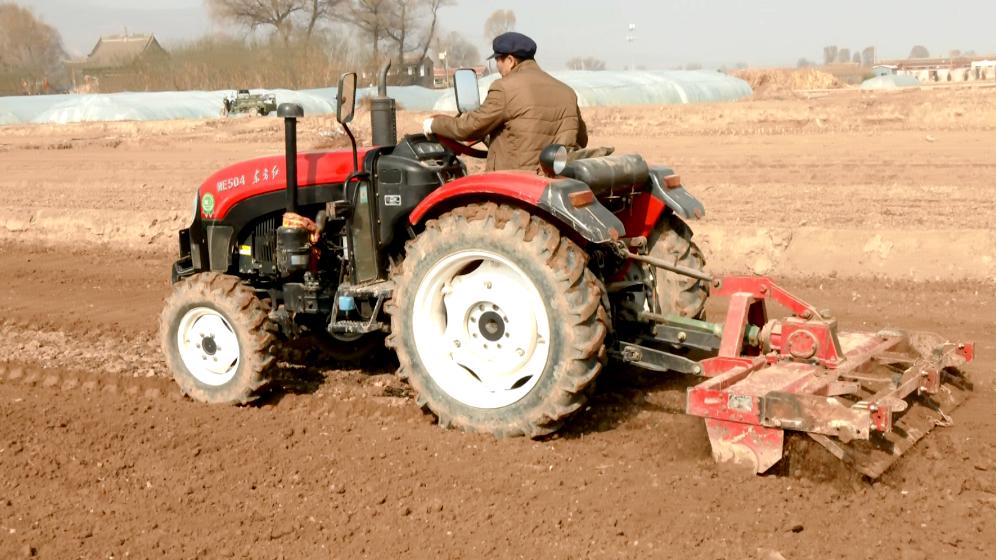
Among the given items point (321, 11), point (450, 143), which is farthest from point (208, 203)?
point (321, 11)

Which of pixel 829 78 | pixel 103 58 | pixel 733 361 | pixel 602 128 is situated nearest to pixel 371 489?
pixel 733 361

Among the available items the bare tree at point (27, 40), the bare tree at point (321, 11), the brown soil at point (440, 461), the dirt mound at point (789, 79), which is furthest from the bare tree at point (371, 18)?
the brown soil at point (440, 461)

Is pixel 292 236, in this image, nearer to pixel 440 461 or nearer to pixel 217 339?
pixel 217 339

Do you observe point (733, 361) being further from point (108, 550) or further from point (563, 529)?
point (108, 550)

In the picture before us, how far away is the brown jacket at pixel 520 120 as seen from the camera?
201 inches

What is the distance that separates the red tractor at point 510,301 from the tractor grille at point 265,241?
12mm

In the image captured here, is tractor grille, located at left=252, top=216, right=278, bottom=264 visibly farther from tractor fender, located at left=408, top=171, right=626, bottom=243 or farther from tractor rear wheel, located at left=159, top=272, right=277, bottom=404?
tractor fender, located at left=408, top=171, right=626, bottom=243

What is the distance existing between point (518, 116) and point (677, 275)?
1197mm

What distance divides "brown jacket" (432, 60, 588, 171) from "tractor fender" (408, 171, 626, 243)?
36 cm

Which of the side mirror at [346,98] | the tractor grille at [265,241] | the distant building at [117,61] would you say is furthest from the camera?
the distant building at [117,61]

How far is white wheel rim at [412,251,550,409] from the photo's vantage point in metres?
4.89

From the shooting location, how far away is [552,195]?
4570mm

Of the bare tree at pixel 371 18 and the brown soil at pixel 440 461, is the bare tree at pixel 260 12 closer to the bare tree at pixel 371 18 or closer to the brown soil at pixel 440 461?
the bare tree at pixel 371 18

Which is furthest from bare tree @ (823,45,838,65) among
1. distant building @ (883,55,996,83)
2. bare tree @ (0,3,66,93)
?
bare tree @ (0,3,66,93)
